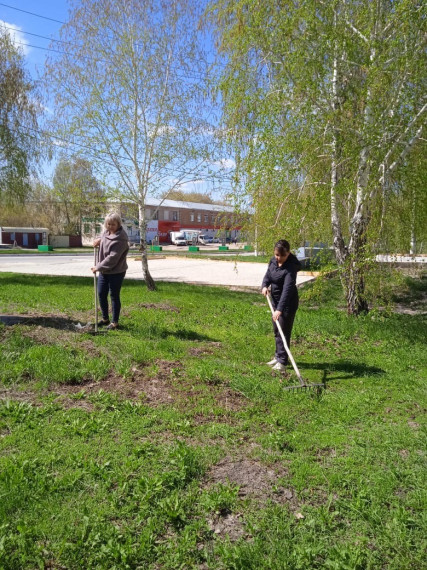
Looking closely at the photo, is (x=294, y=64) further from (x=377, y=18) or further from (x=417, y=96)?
(x=417, y=96)

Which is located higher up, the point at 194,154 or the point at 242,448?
the point at 194,154

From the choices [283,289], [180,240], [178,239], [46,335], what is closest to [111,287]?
[46,335]

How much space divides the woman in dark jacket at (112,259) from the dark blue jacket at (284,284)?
221 centimetres

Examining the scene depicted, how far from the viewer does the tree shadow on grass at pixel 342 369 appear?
5754mm

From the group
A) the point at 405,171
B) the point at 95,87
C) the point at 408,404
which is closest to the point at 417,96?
the point at 405,171

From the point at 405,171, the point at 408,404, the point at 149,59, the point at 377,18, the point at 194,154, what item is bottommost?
the point at 408,404

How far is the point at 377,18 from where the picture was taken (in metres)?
7.52

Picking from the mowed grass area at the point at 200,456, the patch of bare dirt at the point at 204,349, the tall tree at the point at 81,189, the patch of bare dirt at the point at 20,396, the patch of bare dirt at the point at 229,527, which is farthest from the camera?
the tall tree at the point at 81,189

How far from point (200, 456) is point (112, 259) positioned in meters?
3.86

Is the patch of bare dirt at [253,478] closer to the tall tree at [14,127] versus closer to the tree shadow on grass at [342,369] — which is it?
the tree shadow on grass at [342,369]

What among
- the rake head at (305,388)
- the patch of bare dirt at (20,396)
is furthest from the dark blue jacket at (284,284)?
the patch of bare dirt at (20,396)

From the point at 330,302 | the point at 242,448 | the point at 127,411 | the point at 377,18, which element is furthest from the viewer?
the point at 330,302

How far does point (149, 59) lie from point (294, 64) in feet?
17.3

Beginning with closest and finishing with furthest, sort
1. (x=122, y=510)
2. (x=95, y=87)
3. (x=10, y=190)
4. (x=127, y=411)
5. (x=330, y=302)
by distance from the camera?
(x=122, y=510) → (x=127, y=411) → (x=95, y=87) → (x=330, y=302) → (x=10, y=190)
